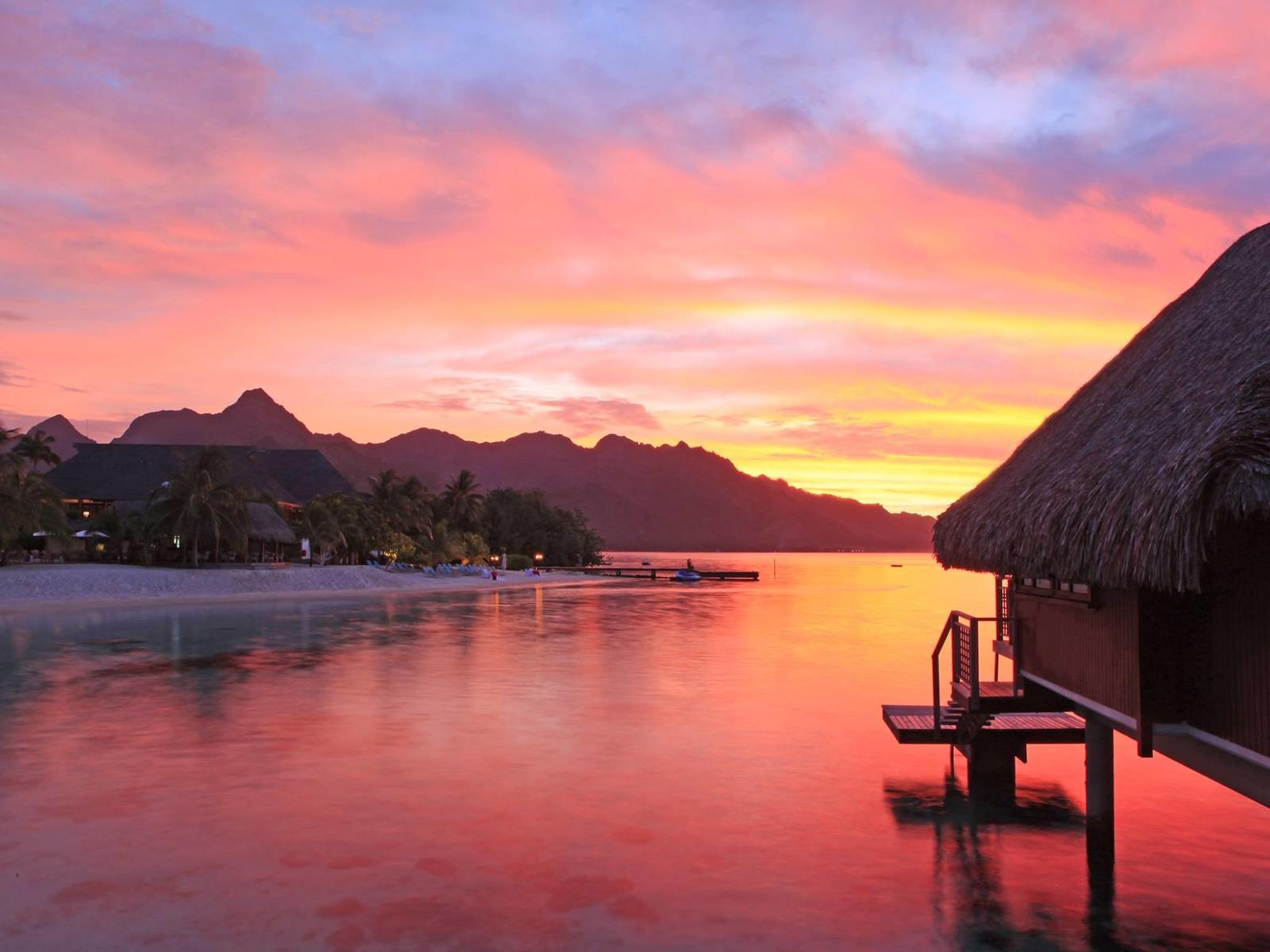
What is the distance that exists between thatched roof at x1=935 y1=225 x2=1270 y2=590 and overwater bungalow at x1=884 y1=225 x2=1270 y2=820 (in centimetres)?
2

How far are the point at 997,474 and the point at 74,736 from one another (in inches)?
647

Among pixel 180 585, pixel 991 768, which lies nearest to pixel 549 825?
pixel 991 768

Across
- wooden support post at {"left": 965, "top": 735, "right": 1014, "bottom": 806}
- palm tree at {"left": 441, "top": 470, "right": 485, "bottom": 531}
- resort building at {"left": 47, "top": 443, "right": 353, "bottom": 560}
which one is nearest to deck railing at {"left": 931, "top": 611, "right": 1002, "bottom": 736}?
wooden support post at {"left": 965, "top": 735, "right": 1014, "bottom": 806}

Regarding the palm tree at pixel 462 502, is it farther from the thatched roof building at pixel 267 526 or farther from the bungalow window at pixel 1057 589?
the bungalow window at pixel 1057 589

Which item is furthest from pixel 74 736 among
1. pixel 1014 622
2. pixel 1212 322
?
pixel 1212 322

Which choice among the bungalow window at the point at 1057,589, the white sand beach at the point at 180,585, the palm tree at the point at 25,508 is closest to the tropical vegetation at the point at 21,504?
the palm tree at the point at 25,508

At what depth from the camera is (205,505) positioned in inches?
2377

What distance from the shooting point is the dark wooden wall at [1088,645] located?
989 centimetres

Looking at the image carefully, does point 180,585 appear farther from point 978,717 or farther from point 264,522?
point 978,717

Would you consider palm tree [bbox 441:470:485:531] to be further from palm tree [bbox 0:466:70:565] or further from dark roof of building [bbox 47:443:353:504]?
palm tree [bbox 0:466:70:565]

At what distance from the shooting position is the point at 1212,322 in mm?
11445

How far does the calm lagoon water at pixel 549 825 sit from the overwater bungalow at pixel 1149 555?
1.74m

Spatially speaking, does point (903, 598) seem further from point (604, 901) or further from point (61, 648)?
point (604, 901)

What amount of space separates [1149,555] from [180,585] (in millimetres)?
57580
